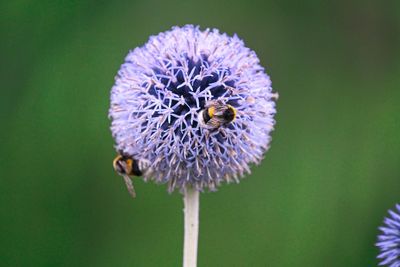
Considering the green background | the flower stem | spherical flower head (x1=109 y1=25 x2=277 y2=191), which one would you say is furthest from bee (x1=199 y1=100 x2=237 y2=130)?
the green background

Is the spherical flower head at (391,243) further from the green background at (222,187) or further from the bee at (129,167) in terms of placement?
the green background at (222,187)

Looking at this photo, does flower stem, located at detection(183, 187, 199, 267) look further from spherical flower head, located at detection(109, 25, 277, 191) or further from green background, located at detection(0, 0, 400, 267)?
green background, located at detection(0, 0, 400, 267)

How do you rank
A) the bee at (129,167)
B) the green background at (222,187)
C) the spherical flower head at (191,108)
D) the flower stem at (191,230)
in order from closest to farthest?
the flower stem at (191,230) < the spherical flower head at (191,108) < the bee at (129,167) < the green background at (222,187)

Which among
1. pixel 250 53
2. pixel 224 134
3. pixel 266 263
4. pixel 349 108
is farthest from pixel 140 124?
pixel 349 108

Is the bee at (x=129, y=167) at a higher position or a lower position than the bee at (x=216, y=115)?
lower

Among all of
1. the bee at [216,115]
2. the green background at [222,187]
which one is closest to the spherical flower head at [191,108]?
the bee at [216,115]

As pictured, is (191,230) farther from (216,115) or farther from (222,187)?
(222,187)

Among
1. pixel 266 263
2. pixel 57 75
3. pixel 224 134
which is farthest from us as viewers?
pixel 57 75

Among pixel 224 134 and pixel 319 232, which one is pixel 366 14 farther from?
pixel 224 134
